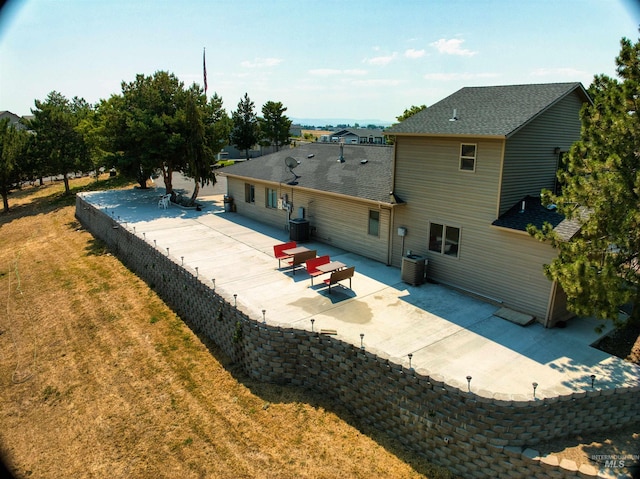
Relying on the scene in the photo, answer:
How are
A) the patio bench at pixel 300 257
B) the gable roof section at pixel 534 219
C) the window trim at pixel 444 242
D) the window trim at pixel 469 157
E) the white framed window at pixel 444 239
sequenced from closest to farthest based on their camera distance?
the gable roof section at pixel 534 219 → the window trim at pixel 469 157 → the window trim at pixel 444 242 → the white framed window at pixel 444 239 → the patio bench at pixel 300 257

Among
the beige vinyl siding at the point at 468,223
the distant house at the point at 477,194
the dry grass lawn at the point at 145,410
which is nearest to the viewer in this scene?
the dry grass lawn at the point at 145,410

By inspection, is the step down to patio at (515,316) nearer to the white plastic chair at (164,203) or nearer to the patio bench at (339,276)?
the patio bench at (339,276)

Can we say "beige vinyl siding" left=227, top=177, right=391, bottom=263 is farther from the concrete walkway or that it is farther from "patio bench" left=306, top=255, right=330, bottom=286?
"patio bench" left=306, top=255, right=330, bottom=286

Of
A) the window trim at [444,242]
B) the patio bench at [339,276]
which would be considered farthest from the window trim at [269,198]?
the window trim at [444,242]

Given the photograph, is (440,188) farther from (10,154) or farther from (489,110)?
(10,154)

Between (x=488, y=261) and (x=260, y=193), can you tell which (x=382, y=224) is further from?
(x=260, y=193)

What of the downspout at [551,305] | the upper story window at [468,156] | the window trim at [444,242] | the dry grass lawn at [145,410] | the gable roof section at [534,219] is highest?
the upper story window at [468,156]
